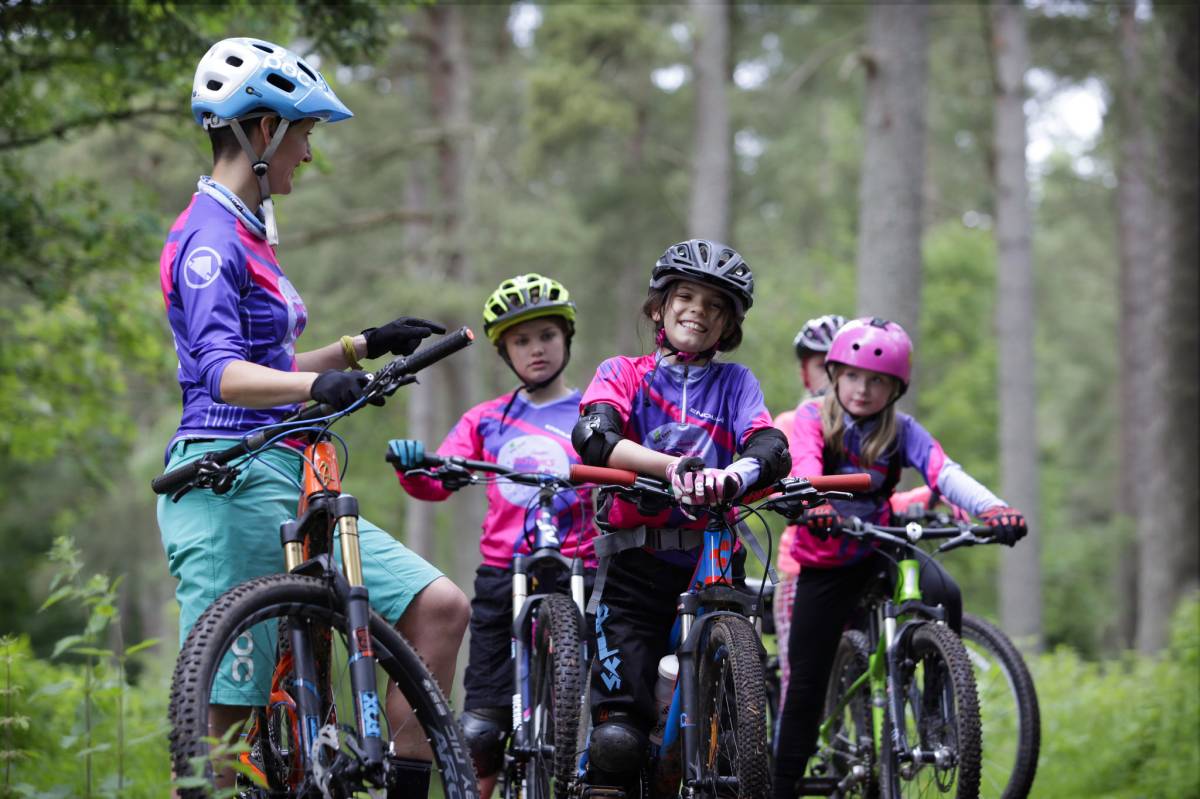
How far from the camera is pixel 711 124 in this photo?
73.9ft

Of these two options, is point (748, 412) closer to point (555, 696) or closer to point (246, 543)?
point (555, 696)

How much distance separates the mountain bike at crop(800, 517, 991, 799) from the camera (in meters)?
5.42

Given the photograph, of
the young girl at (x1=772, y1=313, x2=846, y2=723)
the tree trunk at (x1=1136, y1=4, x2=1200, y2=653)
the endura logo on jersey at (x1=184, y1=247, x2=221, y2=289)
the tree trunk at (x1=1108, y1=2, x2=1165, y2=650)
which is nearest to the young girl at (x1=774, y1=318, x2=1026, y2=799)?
the young girl at (x1=772, y1=313, x2=846, y2=723)

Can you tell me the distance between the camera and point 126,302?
13.0 meters

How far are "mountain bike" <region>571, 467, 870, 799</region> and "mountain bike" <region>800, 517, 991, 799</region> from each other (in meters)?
1.06

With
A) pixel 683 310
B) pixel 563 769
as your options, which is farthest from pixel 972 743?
pixel 683 310

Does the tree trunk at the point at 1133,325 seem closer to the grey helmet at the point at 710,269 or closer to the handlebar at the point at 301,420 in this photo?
the grey helmet at the point at 710,269

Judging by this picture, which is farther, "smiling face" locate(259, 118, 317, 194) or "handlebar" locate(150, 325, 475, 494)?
"smiling face" locate(259, 118, 317, 194)

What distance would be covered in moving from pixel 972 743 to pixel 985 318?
30679 mm

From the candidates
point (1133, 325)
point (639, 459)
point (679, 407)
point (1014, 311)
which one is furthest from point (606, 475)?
point (1133, 325)

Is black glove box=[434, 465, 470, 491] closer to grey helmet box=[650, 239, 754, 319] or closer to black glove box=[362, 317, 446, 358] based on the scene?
black glove box=[362, 317, 446, 358]

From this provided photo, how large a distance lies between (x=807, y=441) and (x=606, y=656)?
66.7 inches

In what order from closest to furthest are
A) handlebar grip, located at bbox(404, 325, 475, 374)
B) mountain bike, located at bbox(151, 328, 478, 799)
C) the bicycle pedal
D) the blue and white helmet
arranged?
mountain bike, located at bbox(151, 328, 478, 799)
handlebar grip, located at bbox(404, 325, 475, 374)
the blue and white helmet
the bicycle pedal

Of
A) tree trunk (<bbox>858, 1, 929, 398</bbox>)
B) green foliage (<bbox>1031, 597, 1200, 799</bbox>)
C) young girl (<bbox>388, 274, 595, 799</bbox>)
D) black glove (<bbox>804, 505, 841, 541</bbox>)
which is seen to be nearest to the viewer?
black glove (<bbox>804, 505, 841, 541</bbox>)
